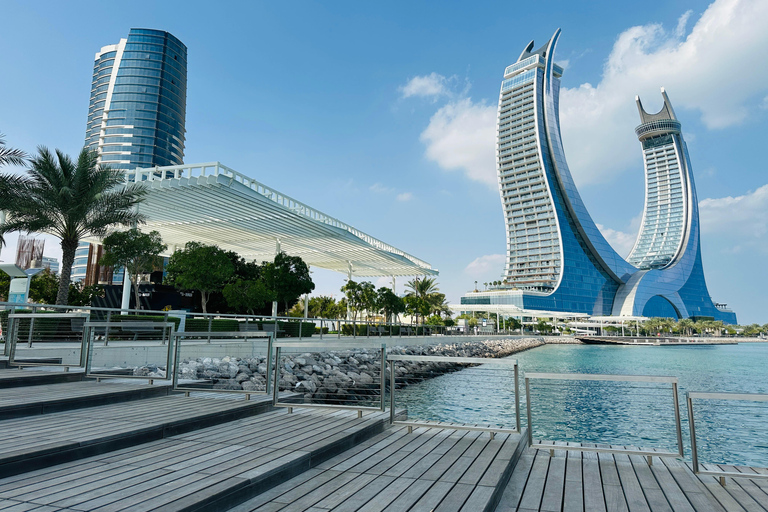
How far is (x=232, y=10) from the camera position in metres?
19.9

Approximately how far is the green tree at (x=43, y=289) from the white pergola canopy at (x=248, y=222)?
29.1 ft

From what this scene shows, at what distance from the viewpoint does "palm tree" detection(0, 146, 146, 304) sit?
1728 cm

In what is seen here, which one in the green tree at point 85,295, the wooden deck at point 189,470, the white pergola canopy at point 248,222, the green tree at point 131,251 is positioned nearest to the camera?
the wooden deck at point 189,470

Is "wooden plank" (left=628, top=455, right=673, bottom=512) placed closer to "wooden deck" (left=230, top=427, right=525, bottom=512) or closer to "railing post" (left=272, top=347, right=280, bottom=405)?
"wooden deck" (left=230, top=427, right=525, bottom=512)

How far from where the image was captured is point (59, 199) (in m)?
17.4

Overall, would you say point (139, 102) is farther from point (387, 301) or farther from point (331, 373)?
point (331, 373)

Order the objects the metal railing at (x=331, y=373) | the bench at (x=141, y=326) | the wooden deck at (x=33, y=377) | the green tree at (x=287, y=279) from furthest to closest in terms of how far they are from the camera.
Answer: the green tree at (x=287, y=279) < the metal railing at (x=331, y=373) < the bench at (x=141, y=326) < the wooden deck at (x=33, y=377)

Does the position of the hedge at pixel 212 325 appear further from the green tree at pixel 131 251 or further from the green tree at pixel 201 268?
the green tree at pixel 131 251

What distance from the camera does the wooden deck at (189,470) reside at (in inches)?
115

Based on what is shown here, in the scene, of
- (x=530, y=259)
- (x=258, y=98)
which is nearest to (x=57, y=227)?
(x=258, y=98)

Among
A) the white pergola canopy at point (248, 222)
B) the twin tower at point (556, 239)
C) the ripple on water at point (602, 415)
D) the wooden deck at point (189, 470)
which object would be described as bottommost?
the ripple on water at point (602, 415)

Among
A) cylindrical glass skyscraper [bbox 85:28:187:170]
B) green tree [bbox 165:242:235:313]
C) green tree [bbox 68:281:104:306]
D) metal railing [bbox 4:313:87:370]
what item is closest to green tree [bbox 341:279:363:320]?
green tree [bbox 165:242:235:313]

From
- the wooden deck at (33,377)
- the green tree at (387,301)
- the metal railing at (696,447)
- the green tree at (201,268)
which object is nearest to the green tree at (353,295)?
the green tree at (387,301)

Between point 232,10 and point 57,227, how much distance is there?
11.0m
